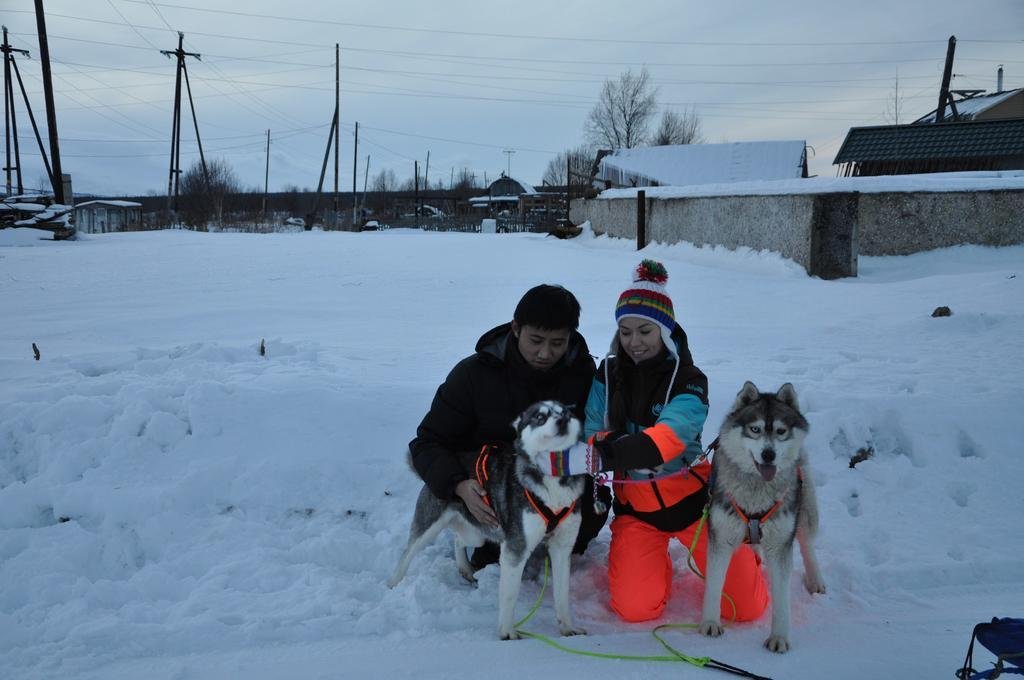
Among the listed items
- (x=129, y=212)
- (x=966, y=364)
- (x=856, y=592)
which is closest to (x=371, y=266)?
(x=966, y=364)

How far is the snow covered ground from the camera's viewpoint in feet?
9.64

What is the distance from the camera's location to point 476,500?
3289mm

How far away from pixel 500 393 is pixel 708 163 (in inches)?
1195

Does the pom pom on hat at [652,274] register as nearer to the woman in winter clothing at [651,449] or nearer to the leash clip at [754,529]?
the woman in winter clothing at [651,449]

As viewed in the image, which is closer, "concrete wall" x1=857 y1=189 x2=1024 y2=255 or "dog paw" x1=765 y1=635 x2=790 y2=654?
"dog paw" x1=765 y1=635 x2=790 y2=654

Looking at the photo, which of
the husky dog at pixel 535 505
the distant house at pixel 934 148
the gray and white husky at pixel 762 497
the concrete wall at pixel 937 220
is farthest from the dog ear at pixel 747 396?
the distant house at pixel 934 148

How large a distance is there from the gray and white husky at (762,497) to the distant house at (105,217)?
33342 mm

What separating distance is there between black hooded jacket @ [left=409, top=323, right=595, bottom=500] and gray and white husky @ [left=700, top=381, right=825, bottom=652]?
0.87 meters

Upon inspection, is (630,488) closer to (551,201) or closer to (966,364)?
(966,364)

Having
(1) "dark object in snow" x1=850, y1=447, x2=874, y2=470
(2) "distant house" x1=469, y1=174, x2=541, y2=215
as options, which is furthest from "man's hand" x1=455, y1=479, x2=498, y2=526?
(2) "distant house" x1=469, y1=174, x2=541, y2=215

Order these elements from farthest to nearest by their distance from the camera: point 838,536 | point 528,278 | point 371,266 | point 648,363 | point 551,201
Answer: point 551,201
point 371,266
point 528,278
point 838,536
point 648,363

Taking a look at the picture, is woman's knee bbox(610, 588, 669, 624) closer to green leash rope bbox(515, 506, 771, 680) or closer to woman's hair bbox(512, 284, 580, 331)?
green leash rope bbox(515, 506, 771, 680)

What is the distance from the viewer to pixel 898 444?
4656 millimetres

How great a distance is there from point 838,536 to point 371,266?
35.5 ft
